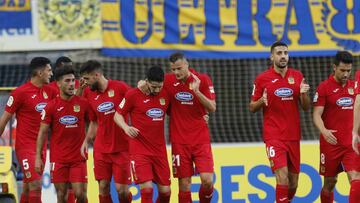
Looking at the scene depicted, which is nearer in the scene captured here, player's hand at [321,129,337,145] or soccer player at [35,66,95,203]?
player's hand at [321,129,337,145]

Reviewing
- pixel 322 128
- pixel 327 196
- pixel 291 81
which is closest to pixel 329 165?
pixel 327 196

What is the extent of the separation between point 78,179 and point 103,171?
1.17 feet

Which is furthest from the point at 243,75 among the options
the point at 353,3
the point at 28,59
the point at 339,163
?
the point at 339,163

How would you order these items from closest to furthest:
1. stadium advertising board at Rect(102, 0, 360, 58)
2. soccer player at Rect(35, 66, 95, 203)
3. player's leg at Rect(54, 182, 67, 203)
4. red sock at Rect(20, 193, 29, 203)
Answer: soccer player at Rect(35, 66, 95, 203) < player's leg at Rect(54, 182, 67, 203) < red sock at Rect(20, 193, 29, 203) < stadium advertising board at Rect(102, 0, 360, 58)

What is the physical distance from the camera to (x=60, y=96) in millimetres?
13688

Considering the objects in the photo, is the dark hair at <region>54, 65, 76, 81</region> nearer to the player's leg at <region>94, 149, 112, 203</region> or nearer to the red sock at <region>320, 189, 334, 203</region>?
the player's leg at <region>94, 149, 112, 203</region>

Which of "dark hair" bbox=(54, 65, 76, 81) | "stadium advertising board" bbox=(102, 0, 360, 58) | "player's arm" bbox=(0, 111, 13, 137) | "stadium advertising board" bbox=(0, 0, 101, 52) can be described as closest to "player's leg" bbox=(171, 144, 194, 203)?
"dark hair" bbox=(54, 65, 76, 81)

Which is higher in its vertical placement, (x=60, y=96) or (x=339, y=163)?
(x=60, y=96)

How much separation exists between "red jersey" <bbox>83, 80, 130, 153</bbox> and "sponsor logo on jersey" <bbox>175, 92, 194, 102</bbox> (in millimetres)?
743

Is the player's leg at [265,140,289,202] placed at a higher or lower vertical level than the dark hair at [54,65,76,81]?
lower

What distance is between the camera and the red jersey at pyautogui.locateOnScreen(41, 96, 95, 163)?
1359cm

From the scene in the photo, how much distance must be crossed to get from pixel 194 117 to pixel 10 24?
19.2 feet

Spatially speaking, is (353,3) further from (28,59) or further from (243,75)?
(28,59)

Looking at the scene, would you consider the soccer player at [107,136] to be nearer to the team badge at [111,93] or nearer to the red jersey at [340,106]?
the team badge at [111,93]
